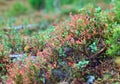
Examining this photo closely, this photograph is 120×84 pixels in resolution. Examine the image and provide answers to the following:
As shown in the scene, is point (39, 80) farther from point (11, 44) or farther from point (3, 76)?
point (11, 44)

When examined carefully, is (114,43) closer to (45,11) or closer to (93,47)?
(93,47)

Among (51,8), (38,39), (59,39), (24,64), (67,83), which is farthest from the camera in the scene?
(51,8)

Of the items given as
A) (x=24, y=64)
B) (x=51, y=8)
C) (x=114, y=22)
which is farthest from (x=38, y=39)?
(x=51, y=8)

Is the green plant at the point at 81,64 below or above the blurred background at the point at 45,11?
above

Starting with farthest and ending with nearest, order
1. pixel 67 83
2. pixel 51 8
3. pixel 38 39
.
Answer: pixel 51 8 → pixel 38 39 → pixel 67 83

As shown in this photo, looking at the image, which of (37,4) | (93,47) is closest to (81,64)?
(93,47)

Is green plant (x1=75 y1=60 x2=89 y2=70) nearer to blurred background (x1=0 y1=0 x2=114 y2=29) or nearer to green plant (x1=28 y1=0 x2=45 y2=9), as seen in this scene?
blurred background (x1=0 y1=0 x2=114 y2=29)

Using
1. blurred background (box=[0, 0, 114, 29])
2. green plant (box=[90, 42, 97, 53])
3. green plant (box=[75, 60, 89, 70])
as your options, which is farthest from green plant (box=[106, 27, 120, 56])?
blurred background (box=[0, 0, 114, 29])

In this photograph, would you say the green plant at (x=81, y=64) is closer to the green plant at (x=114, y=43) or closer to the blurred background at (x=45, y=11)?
the green plant at (x=114, y=43)

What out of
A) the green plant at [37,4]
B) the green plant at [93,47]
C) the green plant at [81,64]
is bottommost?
the green plant at [37,4]

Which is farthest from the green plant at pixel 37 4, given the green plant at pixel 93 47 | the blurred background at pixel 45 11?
the green plant at pixel 93 47

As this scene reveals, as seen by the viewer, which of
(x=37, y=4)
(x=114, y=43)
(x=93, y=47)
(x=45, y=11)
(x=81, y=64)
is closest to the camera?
(x=81, y=64)
